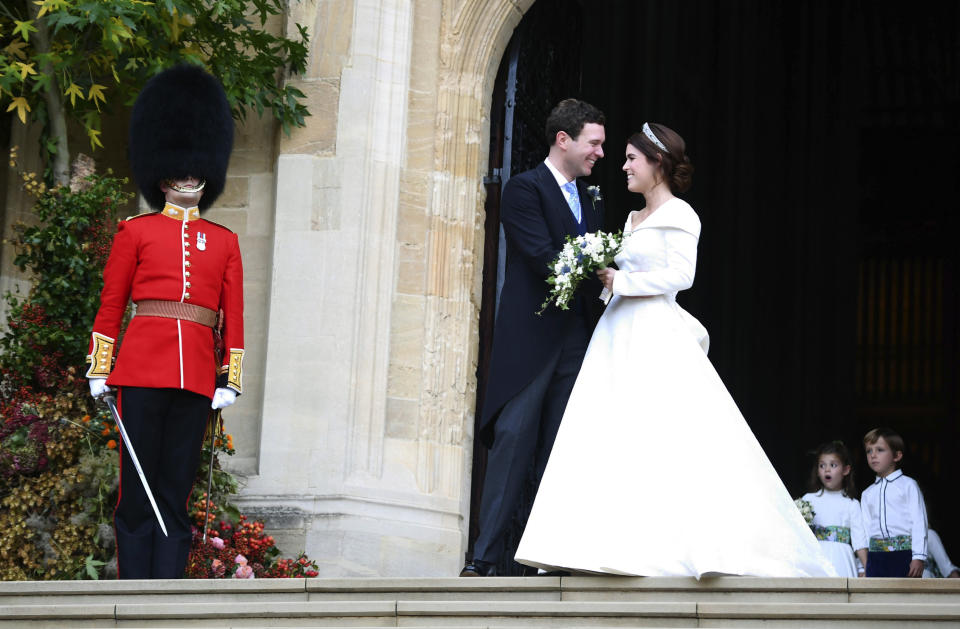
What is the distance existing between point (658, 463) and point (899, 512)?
10.0 ft

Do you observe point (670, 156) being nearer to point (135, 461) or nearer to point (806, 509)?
point (135, 461)

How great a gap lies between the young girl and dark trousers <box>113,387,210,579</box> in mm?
3673

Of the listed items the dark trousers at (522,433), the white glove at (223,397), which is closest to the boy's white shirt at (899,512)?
the dark trousers at (522,433)

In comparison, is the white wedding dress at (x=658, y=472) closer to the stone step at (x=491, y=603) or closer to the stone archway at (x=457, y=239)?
the stone step at (x=491, y=603)

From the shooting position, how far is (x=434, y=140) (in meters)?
8.95

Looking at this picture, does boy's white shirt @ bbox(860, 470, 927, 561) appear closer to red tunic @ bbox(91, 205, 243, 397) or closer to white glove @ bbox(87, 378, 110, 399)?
red tunic @ bbox(91, 205, 243, 397)

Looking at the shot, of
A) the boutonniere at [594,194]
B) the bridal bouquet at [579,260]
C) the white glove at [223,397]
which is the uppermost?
the boutonniere at [594,194]

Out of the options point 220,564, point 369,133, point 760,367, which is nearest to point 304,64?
point 369,133

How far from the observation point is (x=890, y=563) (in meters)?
8.55

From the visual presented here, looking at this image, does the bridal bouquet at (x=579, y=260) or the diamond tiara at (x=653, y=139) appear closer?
the bridal bouquet at (x=579, y=260)

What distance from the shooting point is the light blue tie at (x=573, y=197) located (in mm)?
6825

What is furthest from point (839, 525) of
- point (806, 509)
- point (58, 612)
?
point (58, 612)

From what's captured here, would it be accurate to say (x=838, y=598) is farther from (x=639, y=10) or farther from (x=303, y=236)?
(x=639, y=10)

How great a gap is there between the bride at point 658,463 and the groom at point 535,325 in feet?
0.89
